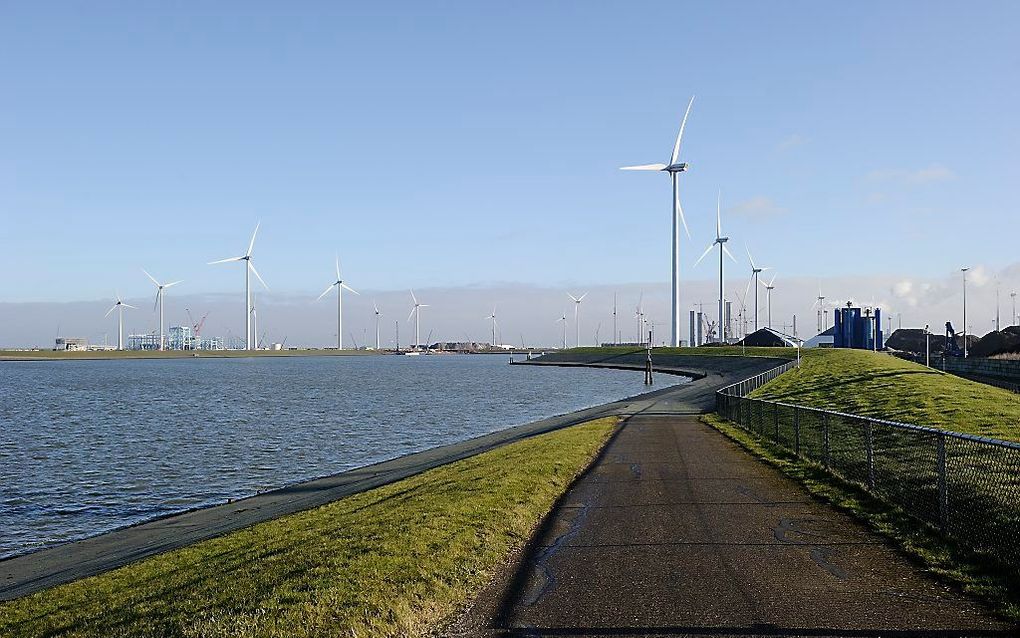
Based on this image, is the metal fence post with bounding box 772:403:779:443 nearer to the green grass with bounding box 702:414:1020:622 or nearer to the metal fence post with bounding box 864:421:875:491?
the green grass with bounding box 702:414:1020:622

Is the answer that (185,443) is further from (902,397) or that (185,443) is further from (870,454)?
(870,454)

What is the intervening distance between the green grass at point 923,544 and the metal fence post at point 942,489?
0.21m

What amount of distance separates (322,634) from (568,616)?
7.76 ft

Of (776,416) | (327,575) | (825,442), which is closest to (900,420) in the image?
(776,416)

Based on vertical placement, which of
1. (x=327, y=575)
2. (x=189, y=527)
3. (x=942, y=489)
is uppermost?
(x=942, y=489)

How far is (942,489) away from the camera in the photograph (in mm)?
12188

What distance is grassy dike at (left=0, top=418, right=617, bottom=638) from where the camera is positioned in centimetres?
873

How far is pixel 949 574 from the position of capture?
10.0m

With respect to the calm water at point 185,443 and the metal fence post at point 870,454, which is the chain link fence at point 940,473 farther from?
the calm water at point 185,443

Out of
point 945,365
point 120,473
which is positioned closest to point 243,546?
point 120,473

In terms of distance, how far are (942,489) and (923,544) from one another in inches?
41.8

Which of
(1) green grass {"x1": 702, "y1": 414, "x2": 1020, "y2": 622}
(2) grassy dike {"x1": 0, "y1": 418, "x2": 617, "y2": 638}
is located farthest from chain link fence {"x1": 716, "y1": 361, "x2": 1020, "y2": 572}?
(2) grassy dike {"x1": 0, "y1": 418, "x2": 617, "y2": 638}

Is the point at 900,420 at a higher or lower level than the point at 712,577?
higher

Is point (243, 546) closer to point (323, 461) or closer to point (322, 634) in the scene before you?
point (322, 634)
